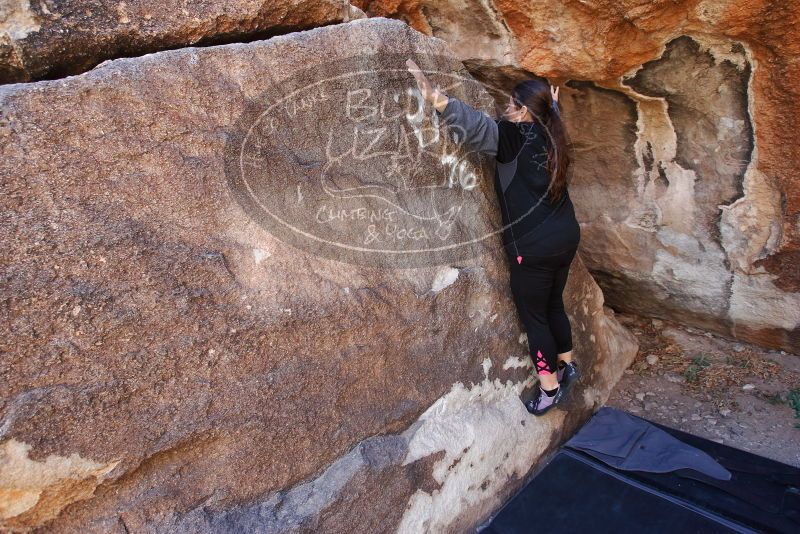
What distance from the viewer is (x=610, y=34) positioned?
2.29 m

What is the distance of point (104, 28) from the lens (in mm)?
1518

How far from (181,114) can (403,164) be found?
0.69m

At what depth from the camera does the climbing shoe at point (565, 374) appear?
223 centimetres

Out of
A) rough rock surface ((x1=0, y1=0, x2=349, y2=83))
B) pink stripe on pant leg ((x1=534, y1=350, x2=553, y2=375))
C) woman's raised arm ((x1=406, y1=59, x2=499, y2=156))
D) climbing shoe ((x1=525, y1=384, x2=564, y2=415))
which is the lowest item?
climbing shoe ((x1=525, y1=384, x2=564, y2=415))

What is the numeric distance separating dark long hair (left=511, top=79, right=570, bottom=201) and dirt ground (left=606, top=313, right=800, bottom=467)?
4.19ft

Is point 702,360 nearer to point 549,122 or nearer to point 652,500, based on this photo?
point 652,500

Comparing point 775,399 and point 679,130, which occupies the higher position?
point 679,130

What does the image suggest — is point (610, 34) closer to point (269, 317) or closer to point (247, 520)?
point (269, 317)

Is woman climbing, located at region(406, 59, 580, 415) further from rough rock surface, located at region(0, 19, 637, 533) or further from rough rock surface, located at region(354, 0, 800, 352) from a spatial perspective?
rough rock surface, located at region(354, 0, 800, 352)

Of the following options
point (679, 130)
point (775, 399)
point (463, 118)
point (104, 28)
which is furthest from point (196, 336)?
point (775, 399)

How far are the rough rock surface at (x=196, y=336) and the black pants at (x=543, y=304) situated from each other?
269 millimetres

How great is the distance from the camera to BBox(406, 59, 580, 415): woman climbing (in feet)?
6.02

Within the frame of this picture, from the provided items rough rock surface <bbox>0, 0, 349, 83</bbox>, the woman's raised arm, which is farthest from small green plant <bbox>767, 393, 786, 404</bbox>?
rough rock surface <bbox>0, 0, 349, 83</bbox>

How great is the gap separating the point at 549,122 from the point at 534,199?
0.84 feet
